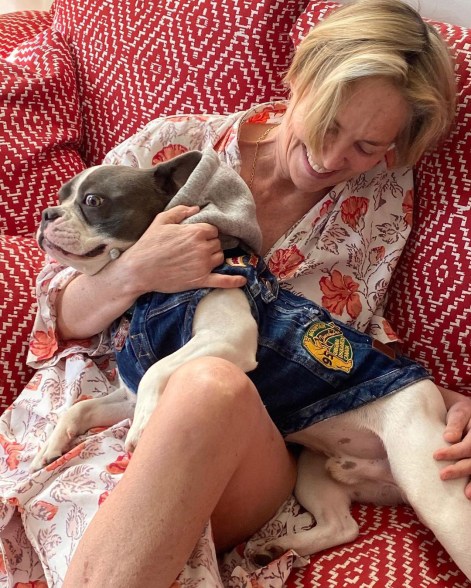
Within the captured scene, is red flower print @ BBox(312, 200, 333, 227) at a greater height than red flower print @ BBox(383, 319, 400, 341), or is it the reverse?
red flower print @ BBox(312, 200, 333, 227)

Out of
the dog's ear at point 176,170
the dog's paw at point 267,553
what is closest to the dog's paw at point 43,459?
the dog's paw at point 267,553

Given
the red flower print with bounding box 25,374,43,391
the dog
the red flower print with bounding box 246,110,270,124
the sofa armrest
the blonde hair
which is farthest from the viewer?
the sofa armrest

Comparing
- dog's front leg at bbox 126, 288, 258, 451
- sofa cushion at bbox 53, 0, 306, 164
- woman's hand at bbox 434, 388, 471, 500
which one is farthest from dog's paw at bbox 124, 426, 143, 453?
sofa cushion at bbox 53, 0, 306, 164

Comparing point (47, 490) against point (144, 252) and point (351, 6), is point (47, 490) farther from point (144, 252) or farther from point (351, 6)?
point (351, 6)

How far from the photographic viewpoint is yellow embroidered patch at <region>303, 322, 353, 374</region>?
4.25 ft

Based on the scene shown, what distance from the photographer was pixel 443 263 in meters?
1.46

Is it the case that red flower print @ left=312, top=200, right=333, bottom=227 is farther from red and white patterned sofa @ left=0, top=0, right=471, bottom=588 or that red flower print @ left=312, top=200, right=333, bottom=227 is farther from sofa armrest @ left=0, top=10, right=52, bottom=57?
sofa armrest @ left=0, top=10, right=52, bottom=57

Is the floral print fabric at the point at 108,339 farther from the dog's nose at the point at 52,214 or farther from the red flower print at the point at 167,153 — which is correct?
the dog's nose at the point at 52,214

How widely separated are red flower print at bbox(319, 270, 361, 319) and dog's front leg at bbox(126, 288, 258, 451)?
0.87ft

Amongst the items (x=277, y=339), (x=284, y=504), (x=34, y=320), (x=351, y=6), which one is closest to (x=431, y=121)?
(x=351, y=6)

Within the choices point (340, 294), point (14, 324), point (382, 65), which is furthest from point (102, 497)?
point (382, 65)

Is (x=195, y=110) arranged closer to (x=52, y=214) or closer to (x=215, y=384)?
(x=52, y=214)

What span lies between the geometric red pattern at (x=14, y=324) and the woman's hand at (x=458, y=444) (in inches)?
30.7

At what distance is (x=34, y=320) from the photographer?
1.48 m
